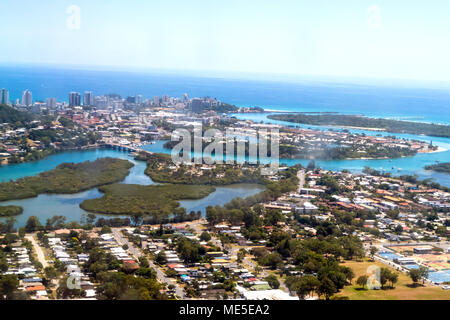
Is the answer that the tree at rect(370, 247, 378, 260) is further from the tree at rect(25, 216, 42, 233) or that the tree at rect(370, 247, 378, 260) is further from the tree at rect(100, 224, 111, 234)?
the tree at rect(25, 216, 42, 233)

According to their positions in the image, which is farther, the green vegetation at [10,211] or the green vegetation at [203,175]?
the green vegetation at [203,175]

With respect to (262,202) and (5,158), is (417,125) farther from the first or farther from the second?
(5,158)

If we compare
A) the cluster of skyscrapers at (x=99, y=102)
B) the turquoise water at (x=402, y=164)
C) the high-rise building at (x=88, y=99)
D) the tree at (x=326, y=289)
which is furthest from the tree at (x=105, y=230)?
the high-rise building at (x=88, y=99)

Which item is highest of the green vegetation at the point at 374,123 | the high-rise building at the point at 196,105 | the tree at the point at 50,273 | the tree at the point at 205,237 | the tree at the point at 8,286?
the high-rise building at the point at 196,105

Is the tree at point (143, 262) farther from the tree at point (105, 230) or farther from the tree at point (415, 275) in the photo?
the tree at point (415, 275)

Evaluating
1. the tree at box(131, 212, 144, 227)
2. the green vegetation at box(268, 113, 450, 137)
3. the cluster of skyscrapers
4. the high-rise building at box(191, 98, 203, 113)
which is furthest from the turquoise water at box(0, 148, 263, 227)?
the green vegetation at box(268, 113, 450, 137)

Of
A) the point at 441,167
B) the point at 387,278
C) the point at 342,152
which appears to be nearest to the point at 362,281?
the point at 387,278

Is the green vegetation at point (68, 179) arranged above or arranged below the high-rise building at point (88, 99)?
below
